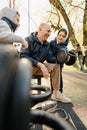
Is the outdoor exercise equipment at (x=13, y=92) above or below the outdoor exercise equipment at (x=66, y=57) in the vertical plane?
above

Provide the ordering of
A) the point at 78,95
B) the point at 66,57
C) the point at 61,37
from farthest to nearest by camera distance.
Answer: the point at 78,95, the point at 61,37, the point at 66,57

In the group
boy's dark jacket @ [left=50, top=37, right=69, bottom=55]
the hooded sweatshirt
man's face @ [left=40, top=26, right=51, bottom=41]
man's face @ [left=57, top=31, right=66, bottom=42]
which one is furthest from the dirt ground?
the hooded sweatshirt

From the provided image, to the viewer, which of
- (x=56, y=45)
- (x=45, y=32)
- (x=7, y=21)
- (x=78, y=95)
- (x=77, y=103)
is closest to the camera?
(x=7, y=21)

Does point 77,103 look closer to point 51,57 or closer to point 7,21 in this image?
point 51,57

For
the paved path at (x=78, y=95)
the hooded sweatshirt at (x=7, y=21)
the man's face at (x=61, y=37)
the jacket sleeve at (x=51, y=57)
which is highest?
the hooded sweatshirt at (x=7, y=21)

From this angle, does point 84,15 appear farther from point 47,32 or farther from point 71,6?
point 47,32

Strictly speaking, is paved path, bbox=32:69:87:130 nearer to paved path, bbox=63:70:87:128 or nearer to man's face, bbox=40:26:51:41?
paved path, bbox=63:70:87:128

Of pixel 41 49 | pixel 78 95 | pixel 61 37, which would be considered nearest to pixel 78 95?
pixel 78 95

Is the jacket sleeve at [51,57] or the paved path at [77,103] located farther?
the jacket sleeve at [51,57]

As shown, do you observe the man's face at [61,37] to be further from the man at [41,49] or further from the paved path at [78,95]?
the paved path at [78,95]

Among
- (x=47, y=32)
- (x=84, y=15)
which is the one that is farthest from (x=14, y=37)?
(x=84, y=15)

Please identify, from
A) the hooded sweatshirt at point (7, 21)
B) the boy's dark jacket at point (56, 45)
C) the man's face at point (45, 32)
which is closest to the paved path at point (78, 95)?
the boy's dark jacket at point (56, 45)

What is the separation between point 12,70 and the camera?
852 millimetres

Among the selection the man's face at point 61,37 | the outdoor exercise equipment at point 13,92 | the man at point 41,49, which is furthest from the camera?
the man's face at point 61,37
